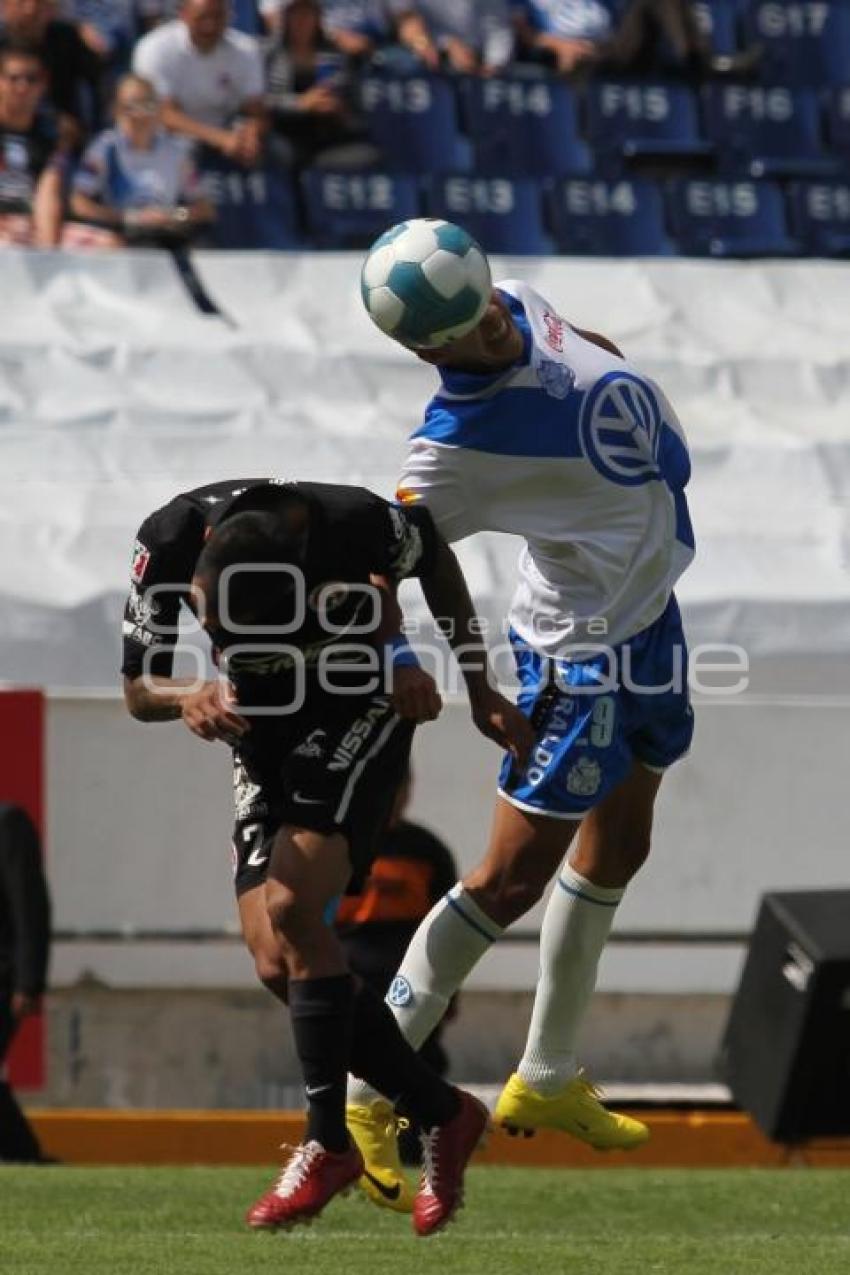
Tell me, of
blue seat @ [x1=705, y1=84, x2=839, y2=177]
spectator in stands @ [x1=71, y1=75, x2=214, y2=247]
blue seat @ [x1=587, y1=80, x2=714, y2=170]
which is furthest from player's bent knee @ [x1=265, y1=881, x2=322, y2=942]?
blue seat @ [x1=705, y1=84, x2=839, y2=177]

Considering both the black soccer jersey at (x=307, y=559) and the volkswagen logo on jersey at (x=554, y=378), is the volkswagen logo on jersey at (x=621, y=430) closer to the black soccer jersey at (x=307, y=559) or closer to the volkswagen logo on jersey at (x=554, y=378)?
the volkswagen logo on jersey at (x=554, y=378)

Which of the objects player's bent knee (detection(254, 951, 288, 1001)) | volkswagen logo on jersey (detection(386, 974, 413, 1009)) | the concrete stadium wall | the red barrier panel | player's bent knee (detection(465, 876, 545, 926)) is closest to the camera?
player's bent knee (detection(254, 951, 288, 1001))

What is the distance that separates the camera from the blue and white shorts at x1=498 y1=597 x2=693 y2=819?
7.24 meters

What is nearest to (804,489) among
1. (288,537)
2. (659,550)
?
(659,550)

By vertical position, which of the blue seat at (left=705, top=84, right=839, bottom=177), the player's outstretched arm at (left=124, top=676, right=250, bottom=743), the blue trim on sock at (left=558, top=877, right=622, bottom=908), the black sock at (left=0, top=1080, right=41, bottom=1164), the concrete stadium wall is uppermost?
the player's outstretched arm at (left=124, top=676, right=250, bottom=743)

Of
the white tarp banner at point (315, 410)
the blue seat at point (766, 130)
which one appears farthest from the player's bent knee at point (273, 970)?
the blue seat at point (766, 130)

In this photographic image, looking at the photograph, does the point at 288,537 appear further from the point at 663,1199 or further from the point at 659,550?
the point at 663,1199

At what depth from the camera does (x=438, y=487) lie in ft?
23.6

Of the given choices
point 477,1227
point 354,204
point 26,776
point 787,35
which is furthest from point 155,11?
point 477,1227

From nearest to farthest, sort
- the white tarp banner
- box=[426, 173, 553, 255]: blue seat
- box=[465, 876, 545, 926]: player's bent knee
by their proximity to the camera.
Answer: box=[465, 876, 545, 926]: player's bent knee < the white tarp banner < box=[426, 173, 553, 255]: blue seat

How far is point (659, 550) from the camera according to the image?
734cm

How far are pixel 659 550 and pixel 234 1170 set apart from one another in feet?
13.7

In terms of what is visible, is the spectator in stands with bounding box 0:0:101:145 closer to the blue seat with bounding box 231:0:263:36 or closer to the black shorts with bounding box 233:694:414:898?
the blue seat with bounding box 231:0:263:36

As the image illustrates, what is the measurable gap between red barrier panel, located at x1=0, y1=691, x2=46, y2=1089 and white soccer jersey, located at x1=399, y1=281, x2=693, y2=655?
4.81 m
